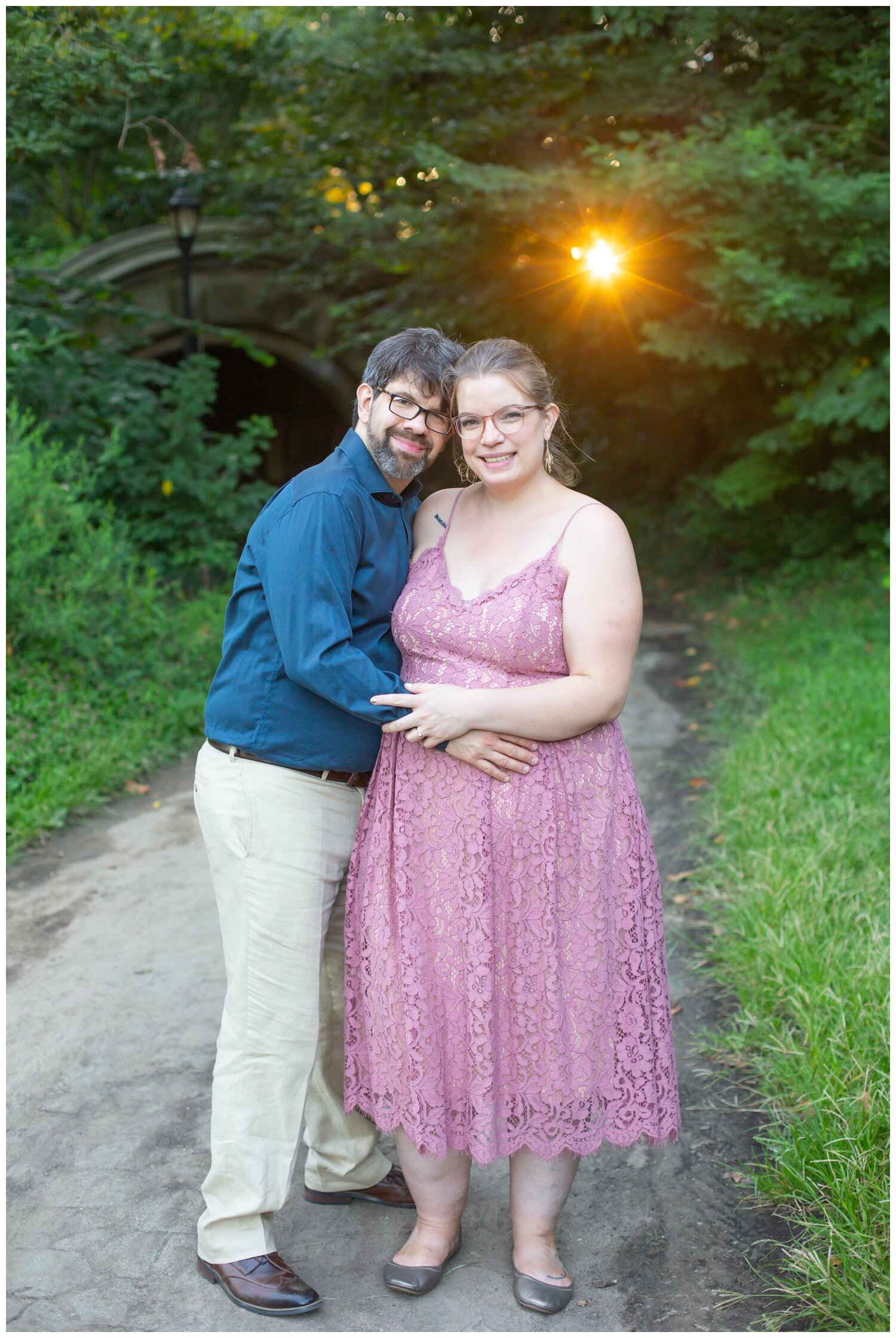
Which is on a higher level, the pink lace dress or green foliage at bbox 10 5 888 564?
green foliage at bbox 10 5 888 564

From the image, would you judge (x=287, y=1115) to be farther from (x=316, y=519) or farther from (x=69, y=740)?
(x=69, y=740)

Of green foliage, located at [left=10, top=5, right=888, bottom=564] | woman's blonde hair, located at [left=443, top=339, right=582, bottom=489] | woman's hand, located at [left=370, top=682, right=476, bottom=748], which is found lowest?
woman's hand, located at [left=370, top=682, right=476, bottom=748]

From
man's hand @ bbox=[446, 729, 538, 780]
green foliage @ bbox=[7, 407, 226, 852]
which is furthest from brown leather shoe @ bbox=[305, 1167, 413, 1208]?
green foliage @ bbox=[7, 407, 226, 852]

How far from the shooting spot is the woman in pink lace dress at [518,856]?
227 centimetres

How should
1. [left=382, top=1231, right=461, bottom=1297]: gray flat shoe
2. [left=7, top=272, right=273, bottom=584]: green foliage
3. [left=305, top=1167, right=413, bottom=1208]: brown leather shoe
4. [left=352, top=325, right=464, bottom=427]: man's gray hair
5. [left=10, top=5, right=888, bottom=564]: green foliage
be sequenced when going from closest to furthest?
[left=352, top=325, right=464, bottom=427]: man's gray hair < [left=382, top=1231, right=461, bottom=1297]: gray flat shoe < [left=305, top=1167, right=413, bottom=1208]: brown leather shoe < [left=10, top=5, right=888, bottom=564]: green foliage < [left=7, top=272, right=273, bottom=584]: green foliage

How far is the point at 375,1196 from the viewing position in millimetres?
2855

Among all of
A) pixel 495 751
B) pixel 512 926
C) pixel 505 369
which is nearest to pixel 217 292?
pixel 505 369

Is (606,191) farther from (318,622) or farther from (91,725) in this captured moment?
(318,622)

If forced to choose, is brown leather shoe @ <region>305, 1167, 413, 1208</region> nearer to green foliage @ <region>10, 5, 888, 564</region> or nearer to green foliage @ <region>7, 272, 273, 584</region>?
green foliage @ <region>10, 5, 888, 564</region>

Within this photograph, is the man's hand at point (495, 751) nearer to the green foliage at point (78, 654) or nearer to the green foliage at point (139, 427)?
the green foliage at point (78, 654)

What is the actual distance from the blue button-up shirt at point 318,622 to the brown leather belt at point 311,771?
2 centimetres

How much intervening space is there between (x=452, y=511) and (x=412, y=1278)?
1797 millimetres

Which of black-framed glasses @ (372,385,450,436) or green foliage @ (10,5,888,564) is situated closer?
black-framed glasses @ (372,385,450,436)

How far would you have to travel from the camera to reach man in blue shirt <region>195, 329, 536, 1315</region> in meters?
2.38
